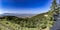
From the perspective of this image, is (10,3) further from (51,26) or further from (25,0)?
(51,26)

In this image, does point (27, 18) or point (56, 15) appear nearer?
point (56, 15)

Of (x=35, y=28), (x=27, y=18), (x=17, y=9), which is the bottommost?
(x=35, y=28)

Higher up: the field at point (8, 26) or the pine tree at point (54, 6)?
the pine tree at point (54, 6)

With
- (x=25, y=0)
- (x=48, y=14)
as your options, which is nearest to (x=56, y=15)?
(x=48, y=14)

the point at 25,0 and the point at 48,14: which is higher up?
the point at 25,0

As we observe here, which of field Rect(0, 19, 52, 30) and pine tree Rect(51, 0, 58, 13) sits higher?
pine tree Rect(51, 0, 58, 13)

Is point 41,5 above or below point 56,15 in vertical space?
above

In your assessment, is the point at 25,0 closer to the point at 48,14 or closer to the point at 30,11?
the point at 30,11

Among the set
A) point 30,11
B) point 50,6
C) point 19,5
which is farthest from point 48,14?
point 19,5

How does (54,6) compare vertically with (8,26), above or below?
above
